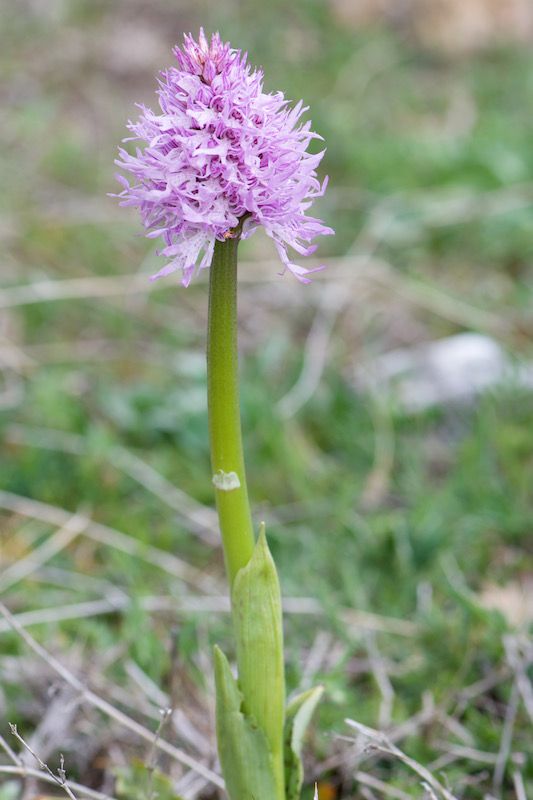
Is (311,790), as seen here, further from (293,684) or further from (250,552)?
(250,552)

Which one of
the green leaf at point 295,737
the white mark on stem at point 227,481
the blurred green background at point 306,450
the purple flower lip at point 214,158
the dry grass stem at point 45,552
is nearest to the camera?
the purple flower lip at point 214,158

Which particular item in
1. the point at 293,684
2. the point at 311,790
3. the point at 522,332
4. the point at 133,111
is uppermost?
the point at 133,111

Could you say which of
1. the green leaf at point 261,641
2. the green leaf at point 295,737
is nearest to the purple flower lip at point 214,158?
the green leaf at point 261,641

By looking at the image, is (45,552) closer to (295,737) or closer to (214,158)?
(295,737)

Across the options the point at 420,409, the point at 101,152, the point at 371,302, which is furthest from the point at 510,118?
the point at 420,409

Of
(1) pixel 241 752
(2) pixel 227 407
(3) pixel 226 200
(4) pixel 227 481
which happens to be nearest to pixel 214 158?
(3) pixel 226 200

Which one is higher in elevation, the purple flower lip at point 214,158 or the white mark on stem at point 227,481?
the purple flower lip at point 214,158

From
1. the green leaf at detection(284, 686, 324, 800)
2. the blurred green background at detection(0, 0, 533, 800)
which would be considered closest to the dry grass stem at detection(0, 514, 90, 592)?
the blurred green background at detection(0, 0, 533, 800)

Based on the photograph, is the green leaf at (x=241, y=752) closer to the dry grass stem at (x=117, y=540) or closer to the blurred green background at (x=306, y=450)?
the blurred green background at (x=306, y=450)
